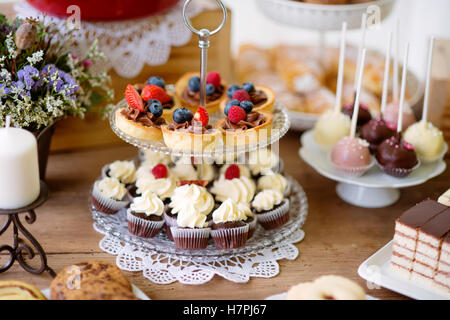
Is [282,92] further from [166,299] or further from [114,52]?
[166,299]

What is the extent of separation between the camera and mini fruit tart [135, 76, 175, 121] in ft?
4.34

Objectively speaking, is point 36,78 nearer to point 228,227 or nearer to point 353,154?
point 228,227

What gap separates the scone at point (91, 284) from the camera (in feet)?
3.43

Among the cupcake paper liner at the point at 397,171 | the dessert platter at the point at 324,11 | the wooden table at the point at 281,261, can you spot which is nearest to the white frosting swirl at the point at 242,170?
the wooden table at the point at 281,261

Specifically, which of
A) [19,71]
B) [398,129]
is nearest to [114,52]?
[19,71]

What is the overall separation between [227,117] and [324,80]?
2.76ft

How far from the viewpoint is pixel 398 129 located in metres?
1.44

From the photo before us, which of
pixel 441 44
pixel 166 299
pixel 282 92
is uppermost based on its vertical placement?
pixel 441 44

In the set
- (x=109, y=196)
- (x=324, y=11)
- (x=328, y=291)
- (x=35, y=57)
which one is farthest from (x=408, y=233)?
(x=35, y=57)

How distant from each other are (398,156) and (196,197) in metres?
0.55

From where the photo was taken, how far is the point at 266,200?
1337 mm

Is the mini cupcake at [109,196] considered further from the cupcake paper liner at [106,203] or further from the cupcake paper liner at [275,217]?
the cupcake paper liner at [275,217]

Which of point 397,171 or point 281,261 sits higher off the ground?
point 397,171

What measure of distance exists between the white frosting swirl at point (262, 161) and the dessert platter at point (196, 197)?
26 millimetres
